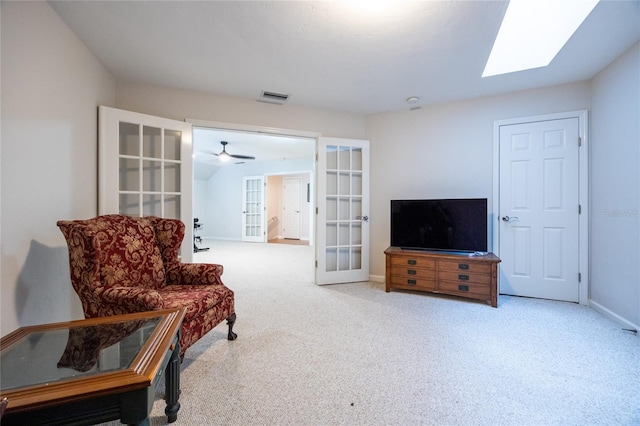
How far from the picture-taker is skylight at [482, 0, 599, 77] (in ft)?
7.16

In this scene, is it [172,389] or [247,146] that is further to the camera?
[247,146]

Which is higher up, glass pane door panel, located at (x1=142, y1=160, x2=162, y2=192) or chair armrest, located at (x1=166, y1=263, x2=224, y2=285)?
glass pane door panel, located at (x1=142, y1=160, x2=162, y2=192)

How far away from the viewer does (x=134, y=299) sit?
1.45 meters

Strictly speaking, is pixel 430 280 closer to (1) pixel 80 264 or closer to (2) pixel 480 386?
(2) pixel 480 386

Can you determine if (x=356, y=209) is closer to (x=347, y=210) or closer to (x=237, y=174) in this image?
(x=347, y=210)

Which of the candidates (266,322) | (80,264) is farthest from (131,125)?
(266,322)

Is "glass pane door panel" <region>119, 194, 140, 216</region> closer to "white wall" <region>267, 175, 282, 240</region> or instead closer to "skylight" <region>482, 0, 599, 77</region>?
"skylight" <region>482, 0, 599, 77</region>

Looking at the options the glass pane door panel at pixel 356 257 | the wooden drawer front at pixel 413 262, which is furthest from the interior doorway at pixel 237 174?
the wooden drawer front at pixel 413 262

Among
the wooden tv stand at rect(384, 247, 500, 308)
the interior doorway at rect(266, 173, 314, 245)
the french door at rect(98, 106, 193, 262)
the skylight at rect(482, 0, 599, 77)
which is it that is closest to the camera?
the skylight at rect(482, 0, 599, 77)

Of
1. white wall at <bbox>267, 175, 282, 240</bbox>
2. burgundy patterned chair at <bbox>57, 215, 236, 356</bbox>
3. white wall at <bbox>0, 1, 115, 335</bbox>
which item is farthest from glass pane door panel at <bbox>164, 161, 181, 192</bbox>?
white wall at <bbox>267, 175, 282, 240</bbox>

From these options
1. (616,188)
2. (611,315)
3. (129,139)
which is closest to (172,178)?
(129,139)

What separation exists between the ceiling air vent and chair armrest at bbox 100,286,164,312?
2.48 metres

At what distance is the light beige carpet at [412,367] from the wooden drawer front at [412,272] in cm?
35

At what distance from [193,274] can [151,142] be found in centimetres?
163
